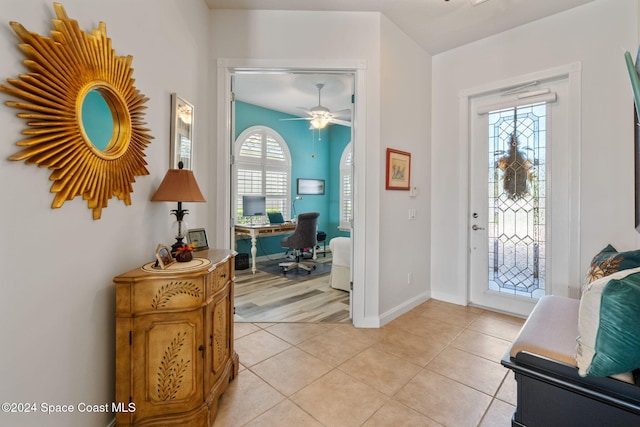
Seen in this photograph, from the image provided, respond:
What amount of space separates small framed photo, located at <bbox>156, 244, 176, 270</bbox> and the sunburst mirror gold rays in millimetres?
325

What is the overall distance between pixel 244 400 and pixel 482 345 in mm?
2000

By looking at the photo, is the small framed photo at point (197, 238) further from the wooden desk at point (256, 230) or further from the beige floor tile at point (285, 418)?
the wooden desk at point (256, 230)

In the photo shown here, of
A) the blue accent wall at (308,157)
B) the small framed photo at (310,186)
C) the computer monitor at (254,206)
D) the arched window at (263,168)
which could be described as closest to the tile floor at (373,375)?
the computer monitor at (254,206)

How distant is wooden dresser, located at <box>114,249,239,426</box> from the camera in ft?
4.70

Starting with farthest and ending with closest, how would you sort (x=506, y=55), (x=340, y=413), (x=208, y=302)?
(x=506, y=55)
(x=340, y=413)
(x=208, y=302)

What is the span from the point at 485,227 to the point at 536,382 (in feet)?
7.88

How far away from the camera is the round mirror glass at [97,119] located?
137 cm

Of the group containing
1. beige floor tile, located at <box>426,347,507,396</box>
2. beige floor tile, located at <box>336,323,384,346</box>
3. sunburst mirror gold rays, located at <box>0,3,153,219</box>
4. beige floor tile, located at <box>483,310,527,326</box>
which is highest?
sunburst mirror gold rays, located at <box>0,3,153,219</box>

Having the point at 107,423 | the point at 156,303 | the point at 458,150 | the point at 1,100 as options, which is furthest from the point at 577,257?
the point at 1,100

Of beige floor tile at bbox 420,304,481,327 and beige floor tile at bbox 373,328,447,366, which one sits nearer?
beige floor tile at bbox 373,328,447,366

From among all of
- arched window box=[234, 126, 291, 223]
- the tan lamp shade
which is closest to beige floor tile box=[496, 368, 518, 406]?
the tan lamp shade

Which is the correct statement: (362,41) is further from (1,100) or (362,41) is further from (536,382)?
(536,382)

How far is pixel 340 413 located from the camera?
1707 mm

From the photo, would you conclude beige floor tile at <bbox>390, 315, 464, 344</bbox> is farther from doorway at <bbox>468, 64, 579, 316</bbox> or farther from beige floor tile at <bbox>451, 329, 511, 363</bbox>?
doorway at <bbox>468, 64, 579, 316</bbox>
